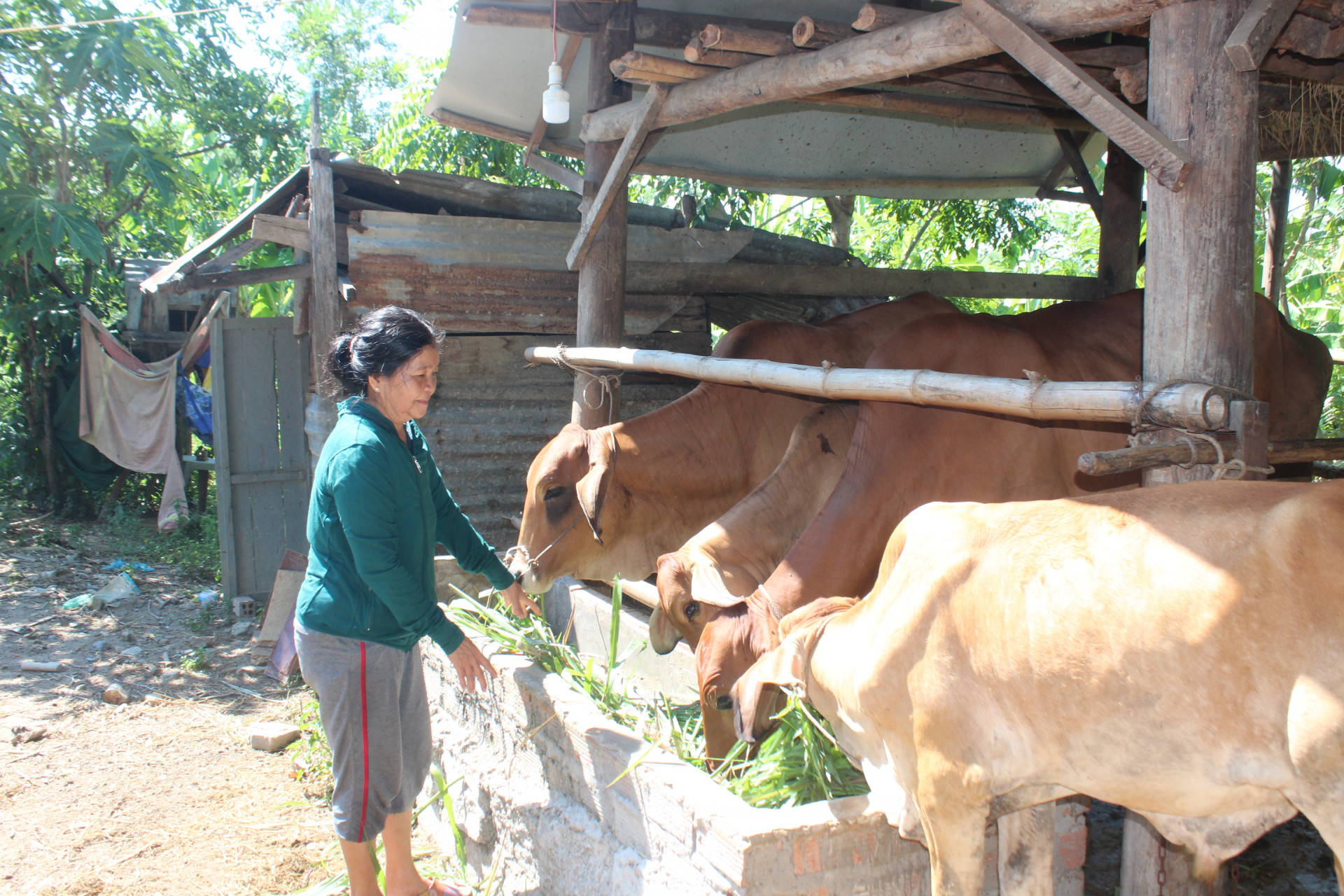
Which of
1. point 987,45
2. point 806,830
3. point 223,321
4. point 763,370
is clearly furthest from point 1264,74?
point 223,321

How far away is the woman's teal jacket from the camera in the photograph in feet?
9.16

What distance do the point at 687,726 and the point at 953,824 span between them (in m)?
1.51

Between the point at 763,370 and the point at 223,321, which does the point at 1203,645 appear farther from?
the point at 223,321

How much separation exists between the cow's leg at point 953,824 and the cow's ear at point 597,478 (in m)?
2.30

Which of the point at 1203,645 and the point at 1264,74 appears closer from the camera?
the point at 1203,645

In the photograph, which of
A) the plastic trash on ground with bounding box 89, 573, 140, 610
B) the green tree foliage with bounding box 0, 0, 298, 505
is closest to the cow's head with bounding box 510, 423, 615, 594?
the plastic trash on ground with bounding box 89, 573, 140, 610

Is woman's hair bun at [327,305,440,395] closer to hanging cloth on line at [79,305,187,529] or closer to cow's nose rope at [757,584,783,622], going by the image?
cow's nose rope at [757,584,783,622]

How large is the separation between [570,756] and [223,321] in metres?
6.20

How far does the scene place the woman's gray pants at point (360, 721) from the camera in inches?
115

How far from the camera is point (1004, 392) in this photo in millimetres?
2408

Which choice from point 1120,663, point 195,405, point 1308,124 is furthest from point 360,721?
point 195,405

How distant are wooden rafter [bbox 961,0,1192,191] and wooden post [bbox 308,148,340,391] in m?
4.24

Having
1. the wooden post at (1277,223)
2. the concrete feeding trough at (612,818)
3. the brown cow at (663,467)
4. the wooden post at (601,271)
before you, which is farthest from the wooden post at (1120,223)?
the concrete feeding trough at (612,818)

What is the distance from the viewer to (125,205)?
36.5 feet
